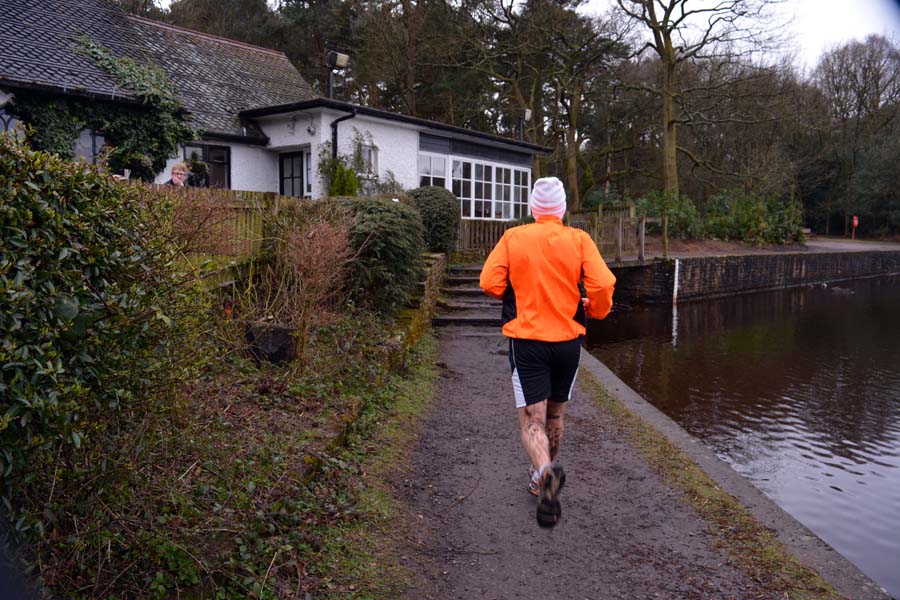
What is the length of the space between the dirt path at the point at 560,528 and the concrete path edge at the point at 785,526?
1.53ft

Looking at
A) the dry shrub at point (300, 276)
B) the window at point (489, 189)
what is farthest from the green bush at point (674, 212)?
the dry shrub at point (300, 276)

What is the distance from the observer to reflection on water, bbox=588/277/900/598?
7535 millimetres

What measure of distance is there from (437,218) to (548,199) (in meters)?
12.8

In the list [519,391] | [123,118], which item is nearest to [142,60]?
[123,118]

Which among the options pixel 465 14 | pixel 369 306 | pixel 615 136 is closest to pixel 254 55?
pixel 465 14

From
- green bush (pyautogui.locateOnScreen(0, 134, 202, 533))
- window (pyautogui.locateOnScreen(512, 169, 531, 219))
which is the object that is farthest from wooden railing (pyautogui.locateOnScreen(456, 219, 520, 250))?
green bush (pyautogui.locateOnScreen(0, 134, 202, 533))

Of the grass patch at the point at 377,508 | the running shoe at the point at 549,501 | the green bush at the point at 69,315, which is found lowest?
the grass patch at the point at 377,508

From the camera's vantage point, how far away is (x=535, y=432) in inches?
181

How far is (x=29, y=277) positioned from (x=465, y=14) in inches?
1204

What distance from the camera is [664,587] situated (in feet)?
12.8

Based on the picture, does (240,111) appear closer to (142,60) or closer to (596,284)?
(142,60)

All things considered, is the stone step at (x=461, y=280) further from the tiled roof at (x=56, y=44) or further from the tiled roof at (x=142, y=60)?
the tiled roof at (x=56, y=44)

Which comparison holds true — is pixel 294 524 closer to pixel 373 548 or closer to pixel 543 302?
pixel 373 548

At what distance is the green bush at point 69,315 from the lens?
231 centimetres
